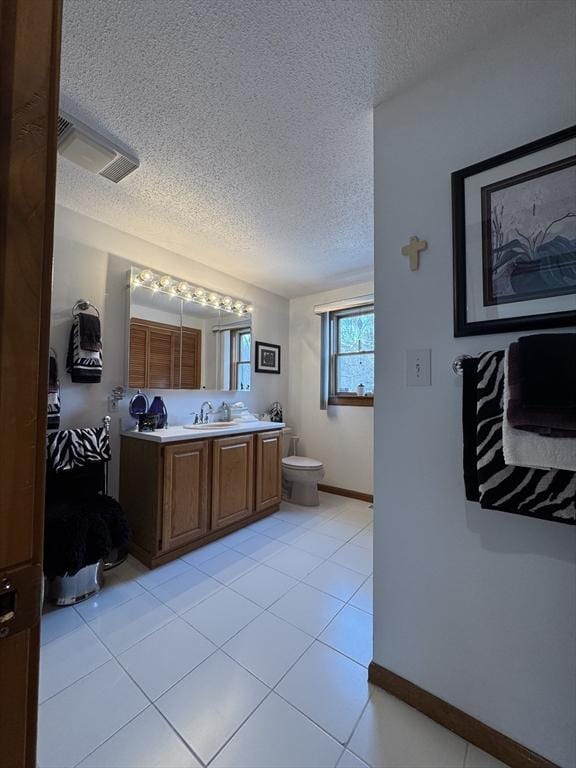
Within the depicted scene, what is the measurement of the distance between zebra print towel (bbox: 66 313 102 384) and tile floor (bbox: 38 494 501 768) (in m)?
1.26

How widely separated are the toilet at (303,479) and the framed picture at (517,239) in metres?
2.27

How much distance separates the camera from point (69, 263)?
6.83 ft

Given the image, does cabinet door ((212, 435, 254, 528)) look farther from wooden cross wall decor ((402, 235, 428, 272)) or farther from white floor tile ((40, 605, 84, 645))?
wooden cross wall decor ((402, 235, 428, 272))

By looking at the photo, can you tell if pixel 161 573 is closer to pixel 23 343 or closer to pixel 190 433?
pixel 190 433

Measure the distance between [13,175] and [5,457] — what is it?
0.36 meters

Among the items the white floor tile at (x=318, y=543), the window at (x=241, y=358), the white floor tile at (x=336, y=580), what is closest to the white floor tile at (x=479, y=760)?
the white floor tile at (x=336, y=580)

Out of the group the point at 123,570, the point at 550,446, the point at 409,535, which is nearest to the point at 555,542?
the point at 550,446

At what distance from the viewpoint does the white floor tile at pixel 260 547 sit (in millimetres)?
2145

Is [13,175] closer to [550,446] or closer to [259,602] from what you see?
[550,446]

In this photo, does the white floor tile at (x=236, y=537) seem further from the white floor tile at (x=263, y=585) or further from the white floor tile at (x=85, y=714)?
the white floor tile at (x=85, y=714)

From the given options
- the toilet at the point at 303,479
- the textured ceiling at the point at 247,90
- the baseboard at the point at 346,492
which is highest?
the textured ceiling at the point at 247,90

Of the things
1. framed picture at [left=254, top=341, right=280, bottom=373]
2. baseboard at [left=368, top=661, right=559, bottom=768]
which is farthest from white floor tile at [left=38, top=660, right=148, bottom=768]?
framed picture at [left=254, top=341, right=280, bottom=373]

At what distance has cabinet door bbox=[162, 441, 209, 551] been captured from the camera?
2.01 meters

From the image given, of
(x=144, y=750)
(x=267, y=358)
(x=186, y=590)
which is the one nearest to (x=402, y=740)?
(x=144, y=750)
